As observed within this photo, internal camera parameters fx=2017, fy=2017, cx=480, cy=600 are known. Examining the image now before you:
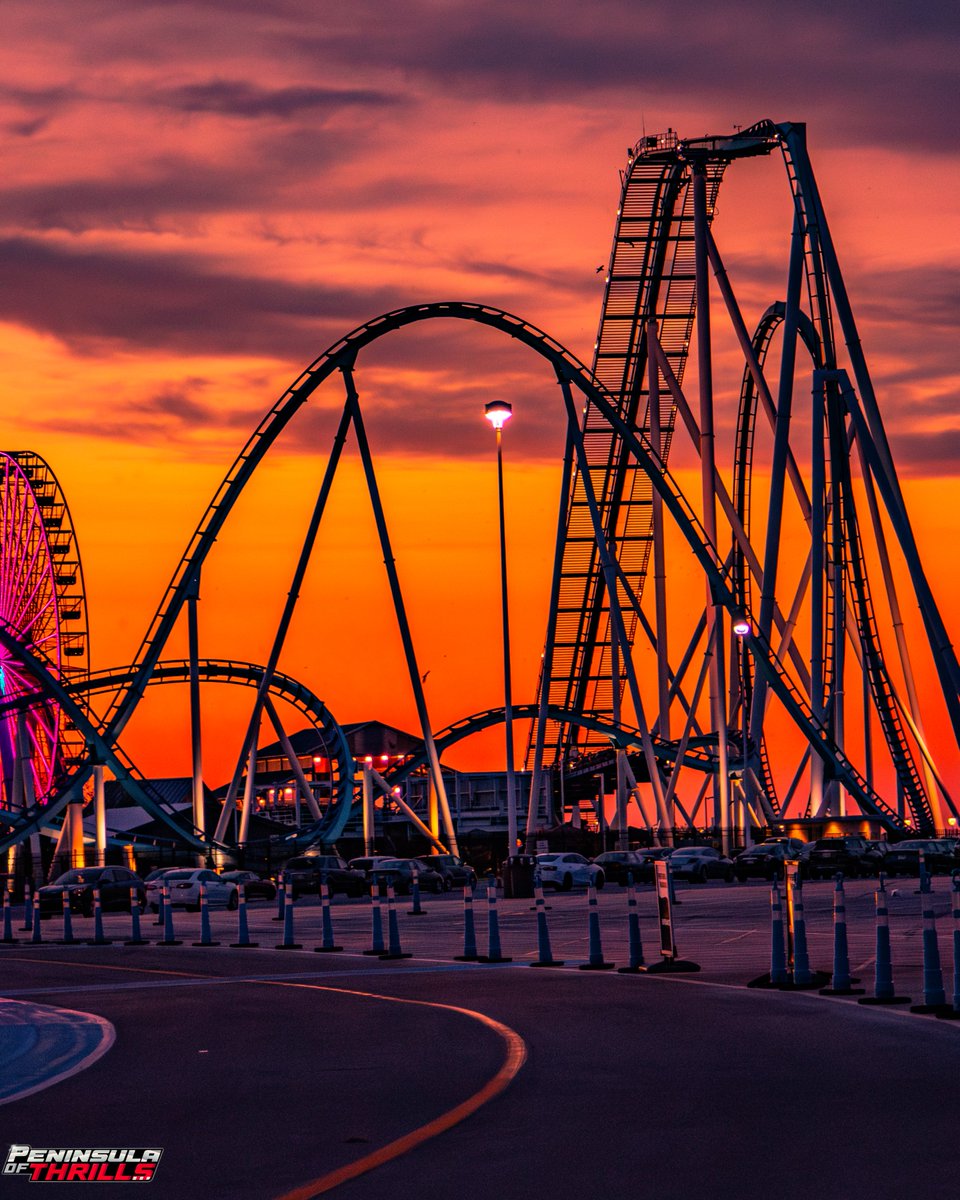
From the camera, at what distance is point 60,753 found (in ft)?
240

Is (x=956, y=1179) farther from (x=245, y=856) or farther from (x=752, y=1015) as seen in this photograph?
(x=245, y=856)

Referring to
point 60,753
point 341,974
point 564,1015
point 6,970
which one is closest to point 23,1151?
point 564,1015

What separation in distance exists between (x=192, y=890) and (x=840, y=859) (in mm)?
17166

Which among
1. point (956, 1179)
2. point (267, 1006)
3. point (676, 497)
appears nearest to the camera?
point (956, 1179)

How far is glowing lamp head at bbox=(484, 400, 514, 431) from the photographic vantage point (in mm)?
47594

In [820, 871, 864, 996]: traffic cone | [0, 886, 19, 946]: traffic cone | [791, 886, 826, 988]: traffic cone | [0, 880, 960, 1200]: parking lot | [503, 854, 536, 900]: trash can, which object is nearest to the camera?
[0, 880, 960, 1200]: parking lot

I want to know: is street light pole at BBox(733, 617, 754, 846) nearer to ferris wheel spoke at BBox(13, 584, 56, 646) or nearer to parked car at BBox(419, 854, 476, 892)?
parked car at BBox(419, 854, 476, 892)

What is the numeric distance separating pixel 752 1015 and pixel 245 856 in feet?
160

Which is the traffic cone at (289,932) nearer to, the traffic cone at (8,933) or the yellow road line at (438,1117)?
the traffic cone at (8,933)

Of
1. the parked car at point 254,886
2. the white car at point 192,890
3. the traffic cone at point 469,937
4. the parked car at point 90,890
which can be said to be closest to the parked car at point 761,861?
the parked car at point 254,886

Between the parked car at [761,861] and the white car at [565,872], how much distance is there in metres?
3.81

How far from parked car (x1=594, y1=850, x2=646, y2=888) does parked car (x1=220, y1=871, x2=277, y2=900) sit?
9379mm

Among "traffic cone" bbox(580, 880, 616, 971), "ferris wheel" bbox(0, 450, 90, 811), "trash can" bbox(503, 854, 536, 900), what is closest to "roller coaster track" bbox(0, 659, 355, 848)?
"ferris wheel" bbox(0, 450, 90, 811)

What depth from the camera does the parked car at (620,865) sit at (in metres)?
57.4
